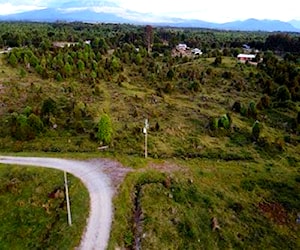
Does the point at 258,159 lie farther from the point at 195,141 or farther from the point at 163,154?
the point at 163,154

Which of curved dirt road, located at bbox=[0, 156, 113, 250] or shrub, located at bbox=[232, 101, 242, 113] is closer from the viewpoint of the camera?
curved dirt road, located at bbox=[0, 156, 113, 250]

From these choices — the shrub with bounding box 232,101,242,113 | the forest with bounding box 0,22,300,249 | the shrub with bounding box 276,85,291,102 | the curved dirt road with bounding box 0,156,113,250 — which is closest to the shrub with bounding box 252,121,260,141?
the forest with bounding box 0,22,300,249

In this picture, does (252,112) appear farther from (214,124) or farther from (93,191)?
(93,191)

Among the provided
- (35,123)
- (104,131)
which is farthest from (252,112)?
(35,123)

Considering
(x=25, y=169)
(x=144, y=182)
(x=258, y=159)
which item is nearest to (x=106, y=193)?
(x=144, y=182)

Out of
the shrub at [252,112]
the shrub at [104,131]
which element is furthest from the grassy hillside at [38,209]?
the shrub at [252,112]

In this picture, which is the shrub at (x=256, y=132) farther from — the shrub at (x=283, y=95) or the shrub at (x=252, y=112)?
the shrub at (x=283, y=95)

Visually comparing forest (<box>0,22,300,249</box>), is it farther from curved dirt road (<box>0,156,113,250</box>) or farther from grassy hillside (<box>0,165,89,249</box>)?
grassy hillside (<box>0,165,89,249</box>)
